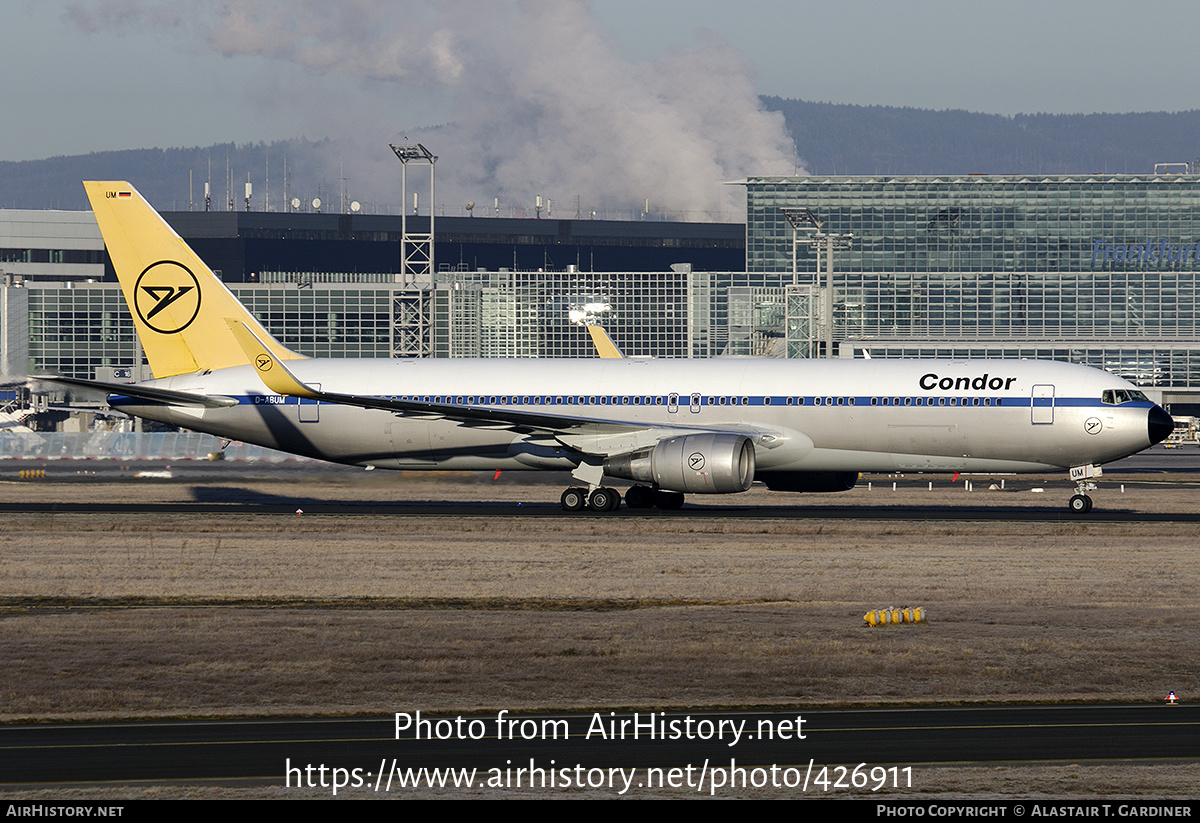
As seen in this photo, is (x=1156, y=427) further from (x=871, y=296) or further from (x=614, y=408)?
(x=871, y=296)

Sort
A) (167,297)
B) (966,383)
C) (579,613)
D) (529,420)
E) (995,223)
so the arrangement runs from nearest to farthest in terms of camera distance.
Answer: (579,613), (529,420), (966,383), (167,297), (995,223)

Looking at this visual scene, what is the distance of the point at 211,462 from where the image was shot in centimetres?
7644

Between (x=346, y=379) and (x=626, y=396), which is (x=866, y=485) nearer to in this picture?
(x=626, y=396)

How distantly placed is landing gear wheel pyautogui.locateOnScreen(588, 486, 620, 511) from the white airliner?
0.18ft

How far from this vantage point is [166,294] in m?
50.2

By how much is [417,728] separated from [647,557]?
17.6 metres

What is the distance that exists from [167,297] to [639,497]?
58.4ft

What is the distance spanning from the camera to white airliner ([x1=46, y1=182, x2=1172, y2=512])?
44.3 meters

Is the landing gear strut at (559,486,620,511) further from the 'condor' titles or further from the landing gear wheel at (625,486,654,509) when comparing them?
the 'condor' titles

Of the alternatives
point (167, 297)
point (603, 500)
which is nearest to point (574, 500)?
point (603, 500)

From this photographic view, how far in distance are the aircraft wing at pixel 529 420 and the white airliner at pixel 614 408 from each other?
63 millimetres

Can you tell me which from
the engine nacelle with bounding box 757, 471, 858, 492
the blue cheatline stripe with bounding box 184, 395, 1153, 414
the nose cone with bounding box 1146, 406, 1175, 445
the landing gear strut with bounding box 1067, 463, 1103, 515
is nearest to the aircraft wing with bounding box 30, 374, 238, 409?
the blue cheatline stripe with bounding box 184, 395, 1153, 414

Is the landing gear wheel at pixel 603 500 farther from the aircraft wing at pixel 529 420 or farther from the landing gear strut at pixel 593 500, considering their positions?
the aircraft wing at pixel 529 420

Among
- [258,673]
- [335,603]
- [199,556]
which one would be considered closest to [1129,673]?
[258,673]
